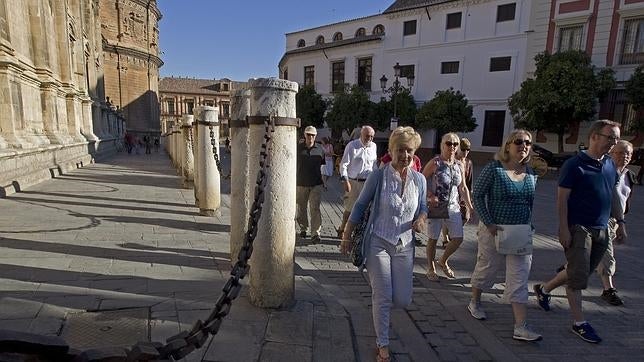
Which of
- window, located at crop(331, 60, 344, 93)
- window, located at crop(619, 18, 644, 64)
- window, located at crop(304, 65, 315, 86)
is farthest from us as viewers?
window, located at crop(304, 65, 315, 86)

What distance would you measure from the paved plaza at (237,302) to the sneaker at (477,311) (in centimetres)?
7

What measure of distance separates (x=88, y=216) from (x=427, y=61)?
2763 cm

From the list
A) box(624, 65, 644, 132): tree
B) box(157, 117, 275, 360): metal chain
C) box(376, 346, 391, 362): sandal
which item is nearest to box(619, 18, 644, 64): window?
box(624, 65, 644, 132): tree

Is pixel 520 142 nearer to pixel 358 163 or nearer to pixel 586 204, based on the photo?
pixel 586 204

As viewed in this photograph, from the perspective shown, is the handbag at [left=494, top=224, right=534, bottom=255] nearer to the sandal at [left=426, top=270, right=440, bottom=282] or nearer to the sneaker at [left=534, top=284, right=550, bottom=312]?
the sneaker at [left=534, top=284, right=550, bottom=312]

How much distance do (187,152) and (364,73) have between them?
86.8ft

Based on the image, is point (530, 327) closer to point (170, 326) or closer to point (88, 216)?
point (170, 326)

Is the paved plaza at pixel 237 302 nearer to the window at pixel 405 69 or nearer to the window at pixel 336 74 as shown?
the window at pixel 405 69

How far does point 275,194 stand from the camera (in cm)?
289

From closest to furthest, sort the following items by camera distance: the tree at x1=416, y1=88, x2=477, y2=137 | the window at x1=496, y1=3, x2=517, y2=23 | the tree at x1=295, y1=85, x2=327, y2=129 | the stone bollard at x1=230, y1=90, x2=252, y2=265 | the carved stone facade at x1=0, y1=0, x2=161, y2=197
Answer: the stone bollard at x1=230, y1=90, x2=252, y2=265 < the carved stone facade at x1=0, y1=0, x2=161, y2=197 < the tree at x1=416, y1=88, x2=477, y2=137 < the window at x1=496, y1=3, x2=517, y2=23 < the tree at x1=295, y1=85, x2=327, y2=129

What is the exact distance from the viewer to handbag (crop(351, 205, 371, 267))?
8.84ft

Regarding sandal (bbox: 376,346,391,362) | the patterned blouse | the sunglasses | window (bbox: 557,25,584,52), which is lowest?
sandal (bbox: 376,346,391,362)

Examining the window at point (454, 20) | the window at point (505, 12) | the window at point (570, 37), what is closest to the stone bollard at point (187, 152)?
the window at point (570, 37)

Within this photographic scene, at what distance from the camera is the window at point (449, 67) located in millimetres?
27375
